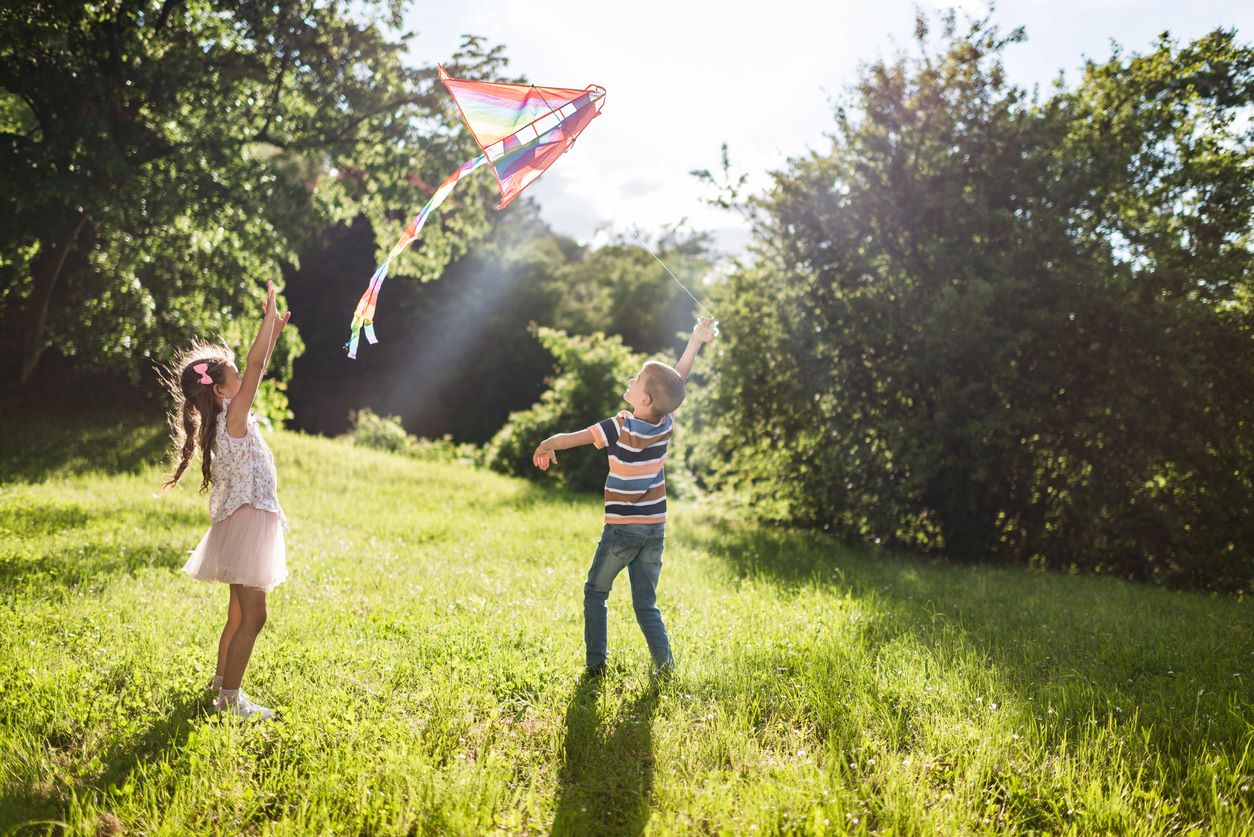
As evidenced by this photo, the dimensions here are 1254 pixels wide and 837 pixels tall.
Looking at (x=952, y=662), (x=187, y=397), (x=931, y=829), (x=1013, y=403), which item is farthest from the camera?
(x=1013, y=403)

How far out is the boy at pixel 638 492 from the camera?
4.76 m

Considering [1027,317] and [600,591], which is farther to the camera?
[1027,317]

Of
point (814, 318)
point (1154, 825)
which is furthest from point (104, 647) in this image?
point (814, 318)

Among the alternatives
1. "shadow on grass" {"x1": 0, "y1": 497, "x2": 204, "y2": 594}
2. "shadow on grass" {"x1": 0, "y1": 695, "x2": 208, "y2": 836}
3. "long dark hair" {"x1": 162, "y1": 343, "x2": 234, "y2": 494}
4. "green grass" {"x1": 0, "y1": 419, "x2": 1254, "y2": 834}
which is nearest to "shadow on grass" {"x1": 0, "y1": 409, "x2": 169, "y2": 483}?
"shadow on grass" {"x1": 0, "y1": 497, "x2": 204, "y2": 594}

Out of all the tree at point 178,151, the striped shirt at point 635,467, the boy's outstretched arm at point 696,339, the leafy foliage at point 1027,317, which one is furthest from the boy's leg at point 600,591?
the tree at point 178,151

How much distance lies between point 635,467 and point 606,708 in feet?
4.38

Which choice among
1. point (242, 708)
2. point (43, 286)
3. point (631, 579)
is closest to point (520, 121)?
point (631, 579)

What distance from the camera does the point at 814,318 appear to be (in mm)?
12219

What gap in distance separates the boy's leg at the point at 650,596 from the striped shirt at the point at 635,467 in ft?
0.65

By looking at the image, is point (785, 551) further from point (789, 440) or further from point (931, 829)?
point (931, 829)

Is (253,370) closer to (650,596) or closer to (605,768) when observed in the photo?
(650,596)

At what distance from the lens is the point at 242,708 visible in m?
4.38

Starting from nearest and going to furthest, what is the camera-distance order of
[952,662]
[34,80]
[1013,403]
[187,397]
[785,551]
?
[187,397] → [952,662] → [785,551] → [1013,403] → [34,80]

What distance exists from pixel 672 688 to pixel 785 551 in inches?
229
